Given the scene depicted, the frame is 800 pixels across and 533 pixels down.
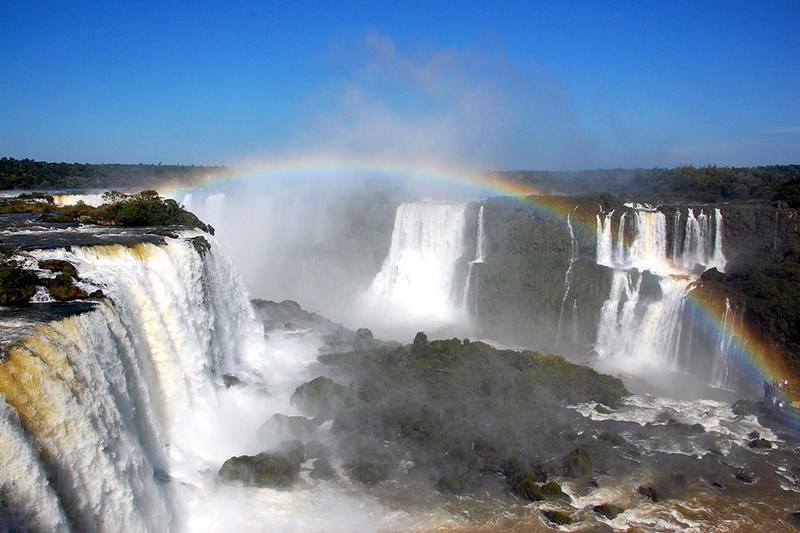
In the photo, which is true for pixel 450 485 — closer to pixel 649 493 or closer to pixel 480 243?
pixel 649 493

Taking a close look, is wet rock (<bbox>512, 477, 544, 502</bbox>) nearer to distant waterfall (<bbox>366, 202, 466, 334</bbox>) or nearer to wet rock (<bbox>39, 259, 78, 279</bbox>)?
wet rock (<bbox>39, 259, 78, 279</bbox>)

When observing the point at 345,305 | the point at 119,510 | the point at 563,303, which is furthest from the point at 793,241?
the point at 119,510

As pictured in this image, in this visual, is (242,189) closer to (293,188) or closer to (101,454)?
(293,188)

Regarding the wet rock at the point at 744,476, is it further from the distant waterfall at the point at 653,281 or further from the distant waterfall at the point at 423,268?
the distant waterfall at the point at 423,268

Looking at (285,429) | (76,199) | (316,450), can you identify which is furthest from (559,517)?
(76,199)

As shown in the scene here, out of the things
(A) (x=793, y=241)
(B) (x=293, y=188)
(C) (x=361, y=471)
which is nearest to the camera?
(C) (x=361, y=471)

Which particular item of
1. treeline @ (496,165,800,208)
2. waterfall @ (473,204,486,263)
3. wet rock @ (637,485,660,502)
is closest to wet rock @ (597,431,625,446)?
wet rock @ (637,485,660,502)

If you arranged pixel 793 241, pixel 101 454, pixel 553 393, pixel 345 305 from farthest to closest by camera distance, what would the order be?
pixel 345 305 < pixel 793 241 < pixel 553 393 < pixel 101 454
